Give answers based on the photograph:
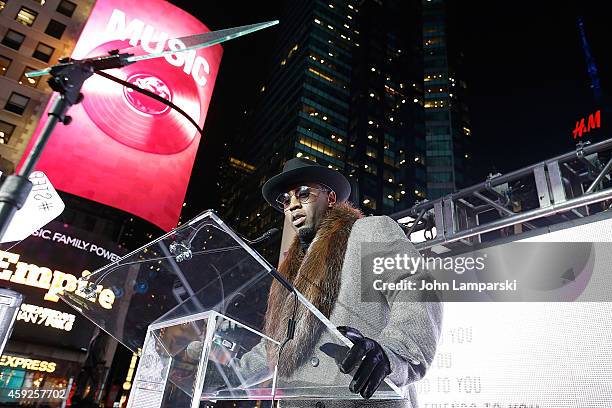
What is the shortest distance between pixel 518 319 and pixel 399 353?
5518 millimetres

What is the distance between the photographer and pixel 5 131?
53.3ft

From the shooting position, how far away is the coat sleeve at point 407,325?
4.44ft

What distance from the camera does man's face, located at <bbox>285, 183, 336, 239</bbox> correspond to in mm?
2430

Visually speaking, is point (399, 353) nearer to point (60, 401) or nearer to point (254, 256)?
point (254, 256)

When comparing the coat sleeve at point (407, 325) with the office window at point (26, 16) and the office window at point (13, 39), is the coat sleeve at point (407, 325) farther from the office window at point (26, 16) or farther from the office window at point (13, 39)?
the office window at point (26, 16)

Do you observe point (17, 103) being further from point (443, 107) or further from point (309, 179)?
point (443, 107)

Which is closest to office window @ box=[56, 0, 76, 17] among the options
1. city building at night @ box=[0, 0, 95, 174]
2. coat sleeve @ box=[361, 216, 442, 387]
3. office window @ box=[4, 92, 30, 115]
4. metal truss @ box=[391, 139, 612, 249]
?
city building at night @ box=[0, 0, 95, 174]

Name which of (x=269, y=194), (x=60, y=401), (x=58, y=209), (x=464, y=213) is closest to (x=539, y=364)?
(x=464, y=213)

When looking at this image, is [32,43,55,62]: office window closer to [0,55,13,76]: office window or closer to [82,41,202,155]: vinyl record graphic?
[0,55,13,76]: office window

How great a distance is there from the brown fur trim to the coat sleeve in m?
0.24

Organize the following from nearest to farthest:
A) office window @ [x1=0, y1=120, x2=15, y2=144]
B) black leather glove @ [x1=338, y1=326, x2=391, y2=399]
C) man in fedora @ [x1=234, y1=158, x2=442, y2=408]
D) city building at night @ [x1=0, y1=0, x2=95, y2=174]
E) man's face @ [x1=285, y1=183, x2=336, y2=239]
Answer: black leather glove @ [x1=338, y1=326, x2=391, y2=399] < man in fedora @ [x1=234, y1=158, x2=442, y2=408] < man's face @ [x1=285, y1=183, x2=336, y2=239] < office window @ [x1=0, y1=120, x2=15, y2=144] < city building at night @ [x1=0, y1=0, x2=95, y2=174]

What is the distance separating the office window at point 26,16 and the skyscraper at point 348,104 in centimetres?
3528

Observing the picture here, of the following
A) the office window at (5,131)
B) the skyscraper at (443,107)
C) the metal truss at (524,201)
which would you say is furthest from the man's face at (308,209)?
the skyscraper at (443,107)

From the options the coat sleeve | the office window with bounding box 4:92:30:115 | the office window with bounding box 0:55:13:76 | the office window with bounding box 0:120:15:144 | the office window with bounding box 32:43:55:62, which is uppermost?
the office window with bounding box 32:43:55:62
